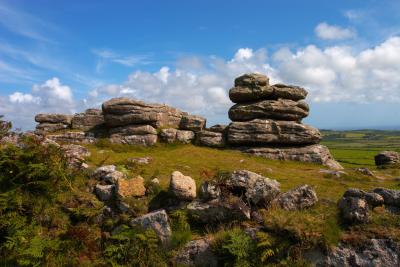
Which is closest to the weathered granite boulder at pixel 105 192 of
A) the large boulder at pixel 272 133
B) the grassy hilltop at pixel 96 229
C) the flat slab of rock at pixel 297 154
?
the grassy hilltop at pixel 96 229

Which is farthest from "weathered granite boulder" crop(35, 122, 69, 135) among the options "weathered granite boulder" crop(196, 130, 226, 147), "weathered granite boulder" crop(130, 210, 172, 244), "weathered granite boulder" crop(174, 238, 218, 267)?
"weathered granite boulder" crop(174, 238, 218, 267)

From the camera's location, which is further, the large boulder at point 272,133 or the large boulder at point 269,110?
the large boulder at point 269,110

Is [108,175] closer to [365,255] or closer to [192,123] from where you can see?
[365,255]

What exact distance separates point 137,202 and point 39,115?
3122 centimetres

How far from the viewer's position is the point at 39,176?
1939 cm

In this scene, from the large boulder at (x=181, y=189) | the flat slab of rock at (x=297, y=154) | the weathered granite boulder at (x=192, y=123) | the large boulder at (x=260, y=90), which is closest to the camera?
the large boulder at (x=181, y=189)

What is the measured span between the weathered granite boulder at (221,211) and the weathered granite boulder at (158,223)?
1419mm

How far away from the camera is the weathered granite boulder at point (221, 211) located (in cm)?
1777

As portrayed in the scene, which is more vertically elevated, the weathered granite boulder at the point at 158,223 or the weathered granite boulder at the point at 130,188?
the weathered granite boulder at the point at 130,188

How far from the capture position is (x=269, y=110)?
4197cm

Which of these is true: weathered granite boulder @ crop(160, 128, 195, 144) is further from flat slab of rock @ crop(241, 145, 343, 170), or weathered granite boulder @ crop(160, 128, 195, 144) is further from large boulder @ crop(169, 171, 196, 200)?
large boulder @ crop(169, 171, 196, 200)

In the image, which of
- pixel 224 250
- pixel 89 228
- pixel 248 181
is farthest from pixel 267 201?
pixel 89 228

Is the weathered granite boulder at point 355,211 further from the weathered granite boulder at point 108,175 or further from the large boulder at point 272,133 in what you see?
the large boulder at point 272,133

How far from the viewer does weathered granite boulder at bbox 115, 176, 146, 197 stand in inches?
780
